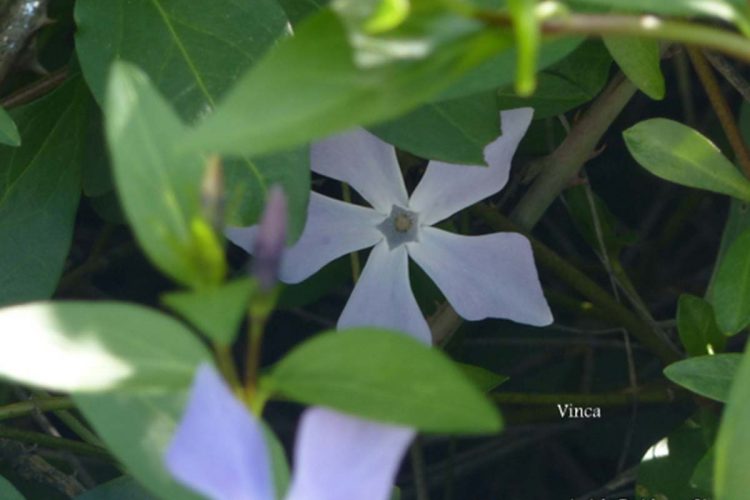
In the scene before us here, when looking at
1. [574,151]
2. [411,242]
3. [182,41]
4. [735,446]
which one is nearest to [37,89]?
[182,41]

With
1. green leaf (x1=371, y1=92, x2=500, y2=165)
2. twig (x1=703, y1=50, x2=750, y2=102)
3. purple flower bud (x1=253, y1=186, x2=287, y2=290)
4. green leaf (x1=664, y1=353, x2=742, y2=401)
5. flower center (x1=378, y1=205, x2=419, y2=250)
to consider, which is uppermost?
twig (x1=703, y1=50, x2=750, y2=102)

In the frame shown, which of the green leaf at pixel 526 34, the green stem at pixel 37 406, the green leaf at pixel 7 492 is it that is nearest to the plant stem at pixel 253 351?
the green leaf at pixel 526 34

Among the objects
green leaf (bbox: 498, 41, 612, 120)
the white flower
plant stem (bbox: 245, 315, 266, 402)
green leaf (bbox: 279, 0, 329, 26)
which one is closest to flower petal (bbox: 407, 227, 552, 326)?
the white flower

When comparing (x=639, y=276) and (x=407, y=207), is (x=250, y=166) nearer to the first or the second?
(x=407, y=207)

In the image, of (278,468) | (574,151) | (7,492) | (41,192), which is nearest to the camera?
(278,468)

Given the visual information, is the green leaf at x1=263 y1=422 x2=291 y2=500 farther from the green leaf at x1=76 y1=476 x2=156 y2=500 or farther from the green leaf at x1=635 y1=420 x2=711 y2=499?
the green leaf at x1=635 y1=420 x2=711 y2=499

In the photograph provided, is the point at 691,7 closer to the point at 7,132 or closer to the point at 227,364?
the point at 227,364

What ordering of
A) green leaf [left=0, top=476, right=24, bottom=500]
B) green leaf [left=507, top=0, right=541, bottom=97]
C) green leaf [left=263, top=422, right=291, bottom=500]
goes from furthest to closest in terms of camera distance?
green leaf [left=0, top=476, right=24, bottom=500] < green leaf [left=263, top=422, right=291, bottom=500] < green leaf [left=507, top=0, right=541, bottom=97]

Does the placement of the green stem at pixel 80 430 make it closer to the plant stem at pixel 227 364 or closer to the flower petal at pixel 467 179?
the flower petal at pixel 467 179
